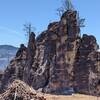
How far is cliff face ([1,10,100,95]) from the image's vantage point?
4691 centimetres

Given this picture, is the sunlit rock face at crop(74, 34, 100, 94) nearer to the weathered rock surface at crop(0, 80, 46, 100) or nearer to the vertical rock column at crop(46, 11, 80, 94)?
the vertical rock column at crop(46, 11, 80, 94)

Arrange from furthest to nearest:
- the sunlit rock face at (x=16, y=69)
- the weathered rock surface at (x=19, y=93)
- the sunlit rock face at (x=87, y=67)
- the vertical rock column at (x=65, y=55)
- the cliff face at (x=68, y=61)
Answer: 1. the sunlit rock face at (x=16, y=69)
2. the vertical rock column at (x=65, y=55)
3. the cliff face at (x=68, y=61)
4. the sunlit rock face at (x=87, y=67)
5. the weathered rock surface at (x=19, y=93)

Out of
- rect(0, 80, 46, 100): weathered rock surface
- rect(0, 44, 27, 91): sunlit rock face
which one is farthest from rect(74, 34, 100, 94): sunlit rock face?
rect(0, 80, 46, 100): weathered rock surface

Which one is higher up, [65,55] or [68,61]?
[65,55]

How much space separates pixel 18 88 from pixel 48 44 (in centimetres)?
4405

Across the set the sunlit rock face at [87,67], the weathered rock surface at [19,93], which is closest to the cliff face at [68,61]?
the sunlit rock face at [87,67]

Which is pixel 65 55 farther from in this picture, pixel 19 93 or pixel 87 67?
pixel 19 93

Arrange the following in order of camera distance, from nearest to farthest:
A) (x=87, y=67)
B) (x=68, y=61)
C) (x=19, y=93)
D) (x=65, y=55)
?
(x=19, y=93) → (x=87, y=67) → (x=68, y=61) → (x=65, y=55)

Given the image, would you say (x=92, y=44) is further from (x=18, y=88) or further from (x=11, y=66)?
(x=18, y=88)

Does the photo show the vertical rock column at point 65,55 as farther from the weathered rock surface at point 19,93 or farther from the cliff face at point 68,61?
the weathered rock surface at point 19,93

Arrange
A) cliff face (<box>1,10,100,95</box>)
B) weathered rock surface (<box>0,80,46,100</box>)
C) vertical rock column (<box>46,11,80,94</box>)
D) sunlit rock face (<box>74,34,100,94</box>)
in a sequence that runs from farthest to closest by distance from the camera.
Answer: vertical rock column (<box>46,11,80,94</box>), cliff face (<box>1,10,100,95</box>), sunlit rock face (<box>74,34,100,94</box>), weathered rock surface (<box>0,80,46,100</box>)

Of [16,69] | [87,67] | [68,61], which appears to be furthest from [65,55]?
[16,69]

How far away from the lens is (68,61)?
4809cm

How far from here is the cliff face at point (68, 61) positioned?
4691 cm
